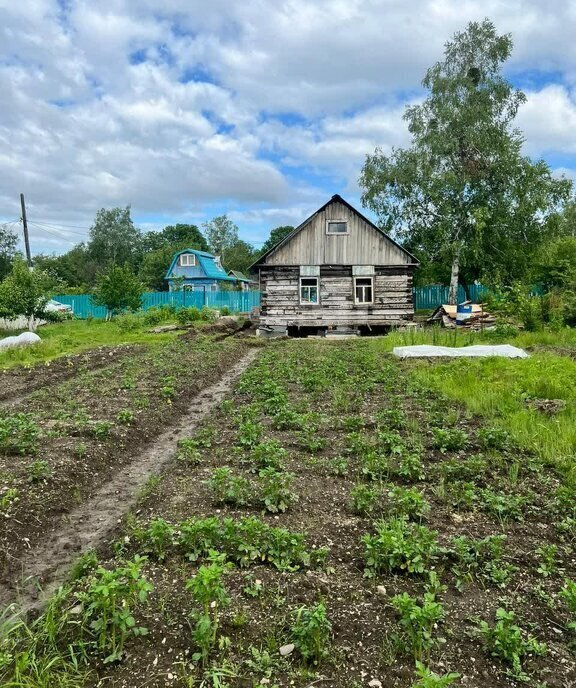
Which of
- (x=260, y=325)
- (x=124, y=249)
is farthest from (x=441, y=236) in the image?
(x=124, y=249)

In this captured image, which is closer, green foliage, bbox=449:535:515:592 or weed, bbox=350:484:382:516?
green foliage, bbox=449:535:515:592

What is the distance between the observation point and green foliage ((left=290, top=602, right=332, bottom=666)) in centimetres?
240

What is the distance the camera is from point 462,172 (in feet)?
80.3

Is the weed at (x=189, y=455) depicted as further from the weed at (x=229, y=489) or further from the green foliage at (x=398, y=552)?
the green foliage at (x=398, y=552)

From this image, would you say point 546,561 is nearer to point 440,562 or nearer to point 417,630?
point 440,562

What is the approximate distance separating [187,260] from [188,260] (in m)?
0.10

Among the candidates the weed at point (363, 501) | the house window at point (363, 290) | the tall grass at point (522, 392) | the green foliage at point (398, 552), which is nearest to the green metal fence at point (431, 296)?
the house window at point (363, 290)

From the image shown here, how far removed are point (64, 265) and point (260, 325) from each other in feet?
151

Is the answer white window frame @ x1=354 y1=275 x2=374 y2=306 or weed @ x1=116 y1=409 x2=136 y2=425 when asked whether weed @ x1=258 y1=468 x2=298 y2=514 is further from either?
white window frame @ x1=354 y1=275 x2=374 y2=306

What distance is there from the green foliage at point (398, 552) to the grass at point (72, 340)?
38.0 feet

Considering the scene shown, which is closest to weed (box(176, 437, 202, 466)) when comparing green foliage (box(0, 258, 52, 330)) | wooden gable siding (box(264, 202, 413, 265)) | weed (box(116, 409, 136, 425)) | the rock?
weed (box(116, 409, 136, 425))

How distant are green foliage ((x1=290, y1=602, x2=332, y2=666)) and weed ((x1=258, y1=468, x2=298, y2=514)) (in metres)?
1.46

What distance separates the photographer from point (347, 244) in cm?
2102

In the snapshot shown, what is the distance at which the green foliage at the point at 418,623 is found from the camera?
7.87 feet
